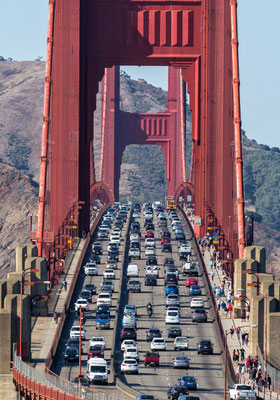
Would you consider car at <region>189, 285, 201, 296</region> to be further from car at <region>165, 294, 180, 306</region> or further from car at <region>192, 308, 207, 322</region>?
car at <region>192, 308, 207, 322</region>

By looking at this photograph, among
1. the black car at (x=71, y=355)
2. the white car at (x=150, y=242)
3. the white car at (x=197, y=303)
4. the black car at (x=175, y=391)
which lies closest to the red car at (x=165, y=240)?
the white car at (x=150, y=242)

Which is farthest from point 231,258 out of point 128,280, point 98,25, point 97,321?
point 98,25

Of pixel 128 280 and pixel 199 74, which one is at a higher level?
pixel 199 74

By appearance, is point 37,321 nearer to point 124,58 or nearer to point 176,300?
point 176,300

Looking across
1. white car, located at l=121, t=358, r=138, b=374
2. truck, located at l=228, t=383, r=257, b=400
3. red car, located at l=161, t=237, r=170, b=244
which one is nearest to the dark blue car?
red car, located at l=161, t=237, r=170, b=244

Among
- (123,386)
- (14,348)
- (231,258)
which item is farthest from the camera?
(231,258)
